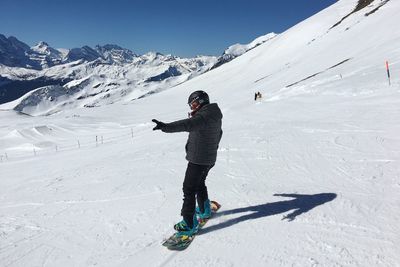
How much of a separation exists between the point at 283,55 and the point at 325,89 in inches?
2519

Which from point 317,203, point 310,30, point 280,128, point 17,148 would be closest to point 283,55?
point 310,30

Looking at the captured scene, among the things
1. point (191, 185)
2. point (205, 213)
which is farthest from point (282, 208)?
point (191, 185)

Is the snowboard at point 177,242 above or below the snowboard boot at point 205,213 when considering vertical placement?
below

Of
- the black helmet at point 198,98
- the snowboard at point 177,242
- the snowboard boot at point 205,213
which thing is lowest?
the snowboard at point 177,242

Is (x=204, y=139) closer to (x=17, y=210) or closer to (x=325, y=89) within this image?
(x=17, y=210)

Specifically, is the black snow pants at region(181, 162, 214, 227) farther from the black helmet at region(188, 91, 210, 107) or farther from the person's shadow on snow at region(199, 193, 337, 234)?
the black helmet at region(188, 91, 210, 107)

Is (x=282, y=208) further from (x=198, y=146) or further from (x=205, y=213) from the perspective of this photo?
(x=198, y=146)

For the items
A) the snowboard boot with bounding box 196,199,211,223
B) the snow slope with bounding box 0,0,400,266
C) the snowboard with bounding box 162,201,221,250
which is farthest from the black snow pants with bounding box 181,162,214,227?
the snowboard boot with bounding box 196,199,211,223

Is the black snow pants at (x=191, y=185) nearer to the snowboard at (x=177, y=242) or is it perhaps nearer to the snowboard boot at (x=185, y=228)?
the snowboard boot at (x=185, y=228)

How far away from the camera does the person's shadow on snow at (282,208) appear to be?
19.3 ft

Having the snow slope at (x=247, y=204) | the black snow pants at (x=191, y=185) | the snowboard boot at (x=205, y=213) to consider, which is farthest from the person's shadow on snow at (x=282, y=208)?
the black snow pants at (x=191, y=185)

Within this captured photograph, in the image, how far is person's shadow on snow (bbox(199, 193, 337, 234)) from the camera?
5879mm

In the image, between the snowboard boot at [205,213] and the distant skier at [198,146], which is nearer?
the distant skier at [198,146]

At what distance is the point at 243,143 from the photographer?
11875mm
